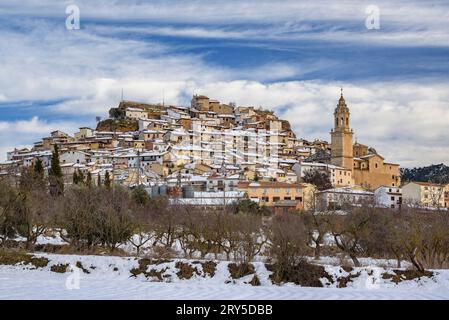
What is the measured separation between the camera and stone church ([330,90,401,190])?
308ft

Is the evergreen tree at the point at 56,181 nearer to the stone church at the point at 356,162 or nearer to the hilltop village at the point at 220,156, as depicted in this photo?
the hilltop village at the point at 220,156

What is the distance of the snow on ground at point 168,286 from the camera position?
12.6 metres

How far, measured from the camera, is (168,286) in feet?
49.4

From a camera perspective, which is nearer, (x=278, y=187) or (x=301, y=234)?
(x=301, y=234)

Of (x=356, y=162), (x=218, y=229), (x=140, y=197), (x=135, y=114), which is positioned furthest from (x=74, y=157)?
(x=218, y=229)

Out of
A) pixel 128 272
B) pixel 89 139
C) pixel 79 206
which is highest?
pixel 89 139

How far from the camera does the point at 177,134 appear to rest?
318 ft

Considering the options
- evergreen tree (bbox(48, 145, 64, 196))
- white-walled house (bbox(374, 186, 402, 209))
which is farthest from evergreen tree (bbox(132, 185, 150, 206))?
white-walled house (bbox(374, 186, 402, 209))

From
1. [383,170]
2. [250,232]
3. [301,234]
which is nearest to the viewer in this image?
[301,234]

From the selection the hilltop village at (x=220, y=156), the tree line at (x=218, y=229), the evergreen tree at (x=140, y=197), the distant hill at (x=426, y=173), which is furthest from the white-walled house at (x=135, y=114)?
the tree line at (x=218, y=229)
